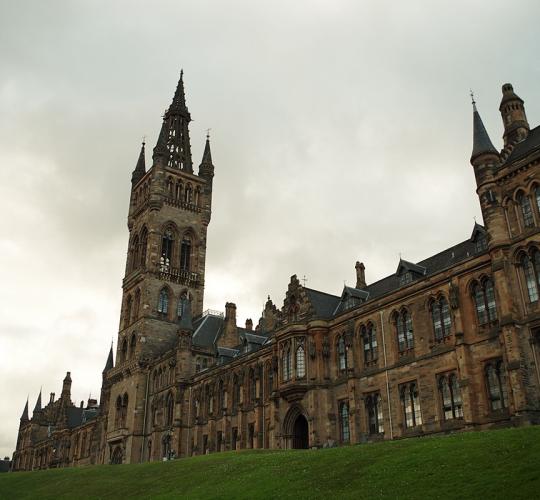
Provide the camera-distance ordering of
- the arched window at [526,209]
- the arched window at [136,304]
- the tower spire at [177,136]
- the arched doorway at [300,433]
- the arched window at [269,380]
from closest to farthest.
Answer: the arched window at [526,209] < the arched doorway at [300,433] < the arched window at [269,380] < the arched window at [136,304] < the tower spire at [177,136]

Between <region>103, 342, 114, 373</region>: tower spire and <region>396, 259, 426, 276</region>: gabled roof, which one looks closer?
<region>396, 259, 426, 276</region>: gabled roof

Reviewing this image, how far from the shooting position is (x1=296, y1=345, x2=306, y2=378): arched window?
48.8 m

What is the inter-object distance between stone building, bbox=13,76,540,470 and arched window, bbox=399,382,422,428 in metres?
0.07

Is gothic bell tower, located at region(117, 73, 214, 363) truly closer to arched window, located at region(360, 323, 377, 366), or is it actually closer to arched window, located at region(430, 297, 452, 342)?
arched window, located at region(360, 323, 377, 366)

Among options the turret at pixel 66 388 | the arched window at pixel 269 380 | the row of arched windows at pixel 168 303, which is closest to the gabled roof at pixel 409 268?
the arched window at pixel 269 380

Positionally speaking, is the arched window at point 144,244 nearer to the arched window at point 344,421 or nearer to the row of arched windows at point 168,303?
the row of arched windows at point 168,303

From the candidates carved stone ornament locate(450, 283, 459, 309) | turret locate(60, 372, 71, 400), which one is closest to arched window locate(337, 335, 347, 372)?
carved stone ornament locate(450, 283, 459, 309)

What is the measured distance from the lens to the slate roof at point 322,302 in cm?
5084

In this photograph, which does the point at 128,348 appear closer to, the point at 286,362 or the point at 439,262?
the point at 286,362

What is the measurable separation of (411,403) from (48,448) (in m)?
103

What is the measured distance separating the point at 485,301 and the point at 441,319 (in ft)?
12.4

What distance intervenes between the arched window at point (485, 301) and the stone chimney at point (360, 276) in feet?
56.3

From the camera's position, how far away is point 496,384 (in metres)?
35.3

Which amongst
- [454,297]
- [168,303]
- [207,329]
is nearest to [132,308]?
[168,303]
